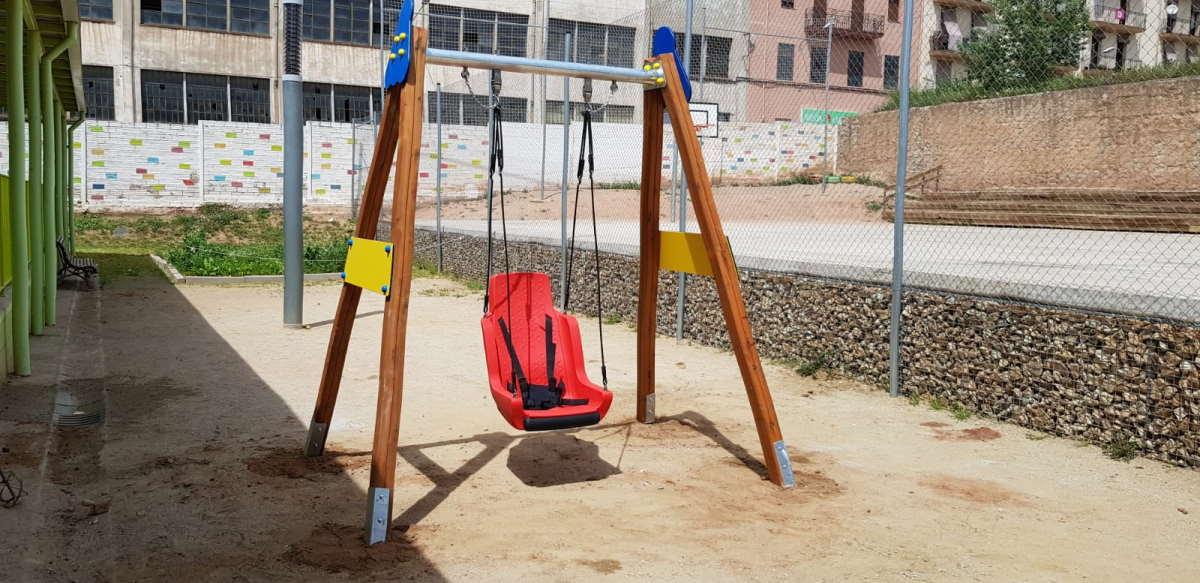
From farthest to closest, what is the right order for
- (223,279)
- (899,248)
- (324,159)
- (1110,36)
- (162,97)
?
(162,97), (324,159), (1110,36), (223,279), (899,248)

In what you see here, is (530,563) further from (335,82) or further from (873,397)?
(335,82)

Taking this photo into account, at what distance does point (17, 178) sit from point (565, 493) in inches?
195

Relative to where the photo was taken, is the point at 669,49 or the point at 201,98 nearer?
→ the point at 669,49

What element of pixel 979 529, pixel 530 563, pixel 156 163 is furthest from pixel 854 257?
pixel 156 163

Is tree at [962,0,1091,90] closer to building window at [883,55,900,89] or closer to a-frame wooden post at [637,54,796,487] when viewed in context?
a-frame wooden post at [637,54,796,487]

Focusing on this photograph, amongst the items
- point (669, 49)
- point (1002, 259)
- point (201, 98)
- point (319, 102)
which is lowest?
point (1002, 259)

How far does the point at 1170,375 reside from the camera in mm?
4953

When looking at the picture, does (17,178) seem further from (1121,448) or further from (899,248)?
(1121,448)

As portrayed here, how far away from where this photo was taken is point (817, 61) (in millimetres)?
35031

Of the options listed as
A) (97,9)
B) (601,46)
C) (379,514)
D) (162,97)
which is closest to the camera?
(379,514)

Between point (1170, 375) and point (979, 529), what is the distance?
5.33 ft

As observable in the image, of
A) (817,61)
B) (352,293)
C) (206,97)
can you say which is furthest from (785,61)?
(352,293)

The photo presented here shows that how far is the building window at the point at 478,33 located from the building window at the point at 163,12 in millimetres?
7920

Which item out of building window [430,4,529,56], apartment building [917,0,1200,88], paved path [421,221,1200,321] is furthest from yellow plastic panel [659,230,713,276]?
building window [430,4,529,56]
